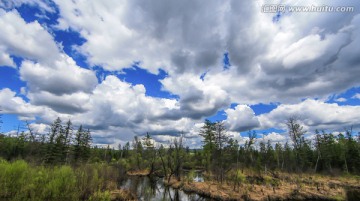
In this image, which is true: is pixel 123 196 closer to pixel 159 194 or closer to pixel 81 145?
pixel 159 194

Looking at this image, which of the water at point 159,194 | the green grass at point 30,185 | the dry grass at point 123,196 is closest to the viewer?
the green grass at point 30,185

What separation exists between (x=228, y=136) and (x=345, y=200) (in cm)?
3110

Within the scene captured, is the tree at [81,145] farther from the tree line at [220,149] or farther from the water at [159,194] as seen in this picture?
the water at [159,194]

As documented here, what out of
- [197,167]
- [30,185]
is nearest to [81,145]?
[197,167]

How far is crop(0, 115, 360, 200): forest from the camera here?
10.1 m

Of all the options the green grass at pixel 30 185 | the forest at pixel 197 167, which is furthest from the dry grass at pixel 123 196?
the green grass at pixel 30 185

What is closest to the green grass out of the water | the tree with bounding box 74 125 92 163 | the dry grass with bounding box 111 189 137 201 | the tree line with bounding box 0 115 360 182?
the dry grass with bounding box 111 189 137 201

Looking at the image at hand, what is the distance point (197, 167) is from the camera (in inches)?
2569

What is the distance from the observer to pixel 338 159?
49781mm

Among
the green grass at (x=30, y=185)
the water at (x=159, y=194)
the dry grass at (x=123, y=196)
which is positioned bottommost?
the water at (x=159, y=194)

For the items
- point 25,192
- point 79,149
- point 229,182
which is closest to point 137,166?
point 79,149

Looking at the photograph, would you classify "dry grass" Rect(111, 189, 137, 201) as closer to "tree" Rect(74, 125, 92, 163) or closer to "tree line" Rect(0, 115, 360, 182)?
"tree line" Rect(0, 115, 360, 182)

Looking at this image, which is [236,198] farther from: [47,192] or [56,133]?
[56,133]

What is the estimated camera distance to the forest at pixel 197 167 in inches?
398
